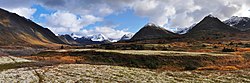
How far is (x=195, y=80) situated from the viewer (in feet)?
147

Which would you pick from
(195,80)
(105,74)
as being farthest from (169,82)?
(105,74)

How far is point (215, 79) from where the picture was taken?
46.0 m

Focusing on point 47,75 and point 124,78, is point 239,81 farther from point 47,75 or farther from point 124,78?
point 47,75

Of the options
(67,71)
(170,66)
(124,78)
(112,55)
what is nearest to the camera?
(124,78)

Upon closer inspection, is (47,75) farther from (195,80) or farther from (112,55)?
(112,55)

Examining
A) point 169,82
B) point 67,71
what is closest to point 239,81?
point 169,82

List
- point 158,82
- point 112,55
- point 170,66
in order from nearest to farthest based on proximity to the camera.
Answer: point 158,82, point 170,66, point 112,55

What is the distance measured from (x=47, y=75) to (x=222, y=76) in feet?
89.5

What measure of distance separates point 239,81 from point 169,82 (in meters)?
10.5

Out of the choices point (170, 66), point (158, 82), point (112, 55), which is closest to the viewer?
point (158, 82)

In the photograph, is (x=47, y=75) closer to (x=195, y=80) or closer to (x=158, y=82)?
(x=158, y=82)

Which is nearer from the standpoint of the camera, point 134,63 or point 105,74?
point 105,74

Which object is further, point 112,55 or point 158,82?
point 112,55

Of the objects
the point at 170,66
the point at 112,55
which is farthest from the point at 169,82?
the point at 112,55
